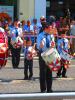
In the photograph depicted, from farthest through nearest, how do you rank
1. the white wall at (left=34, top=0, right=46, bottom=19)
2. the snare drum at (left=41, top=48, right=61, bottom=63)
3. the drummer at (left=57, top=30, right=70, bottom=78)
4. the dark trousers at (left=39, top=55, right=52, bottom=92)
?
1. the white wall at (left=34, top=0, right=46, bottom=19)
2. the drummer at (left=57, top=30, right=70, bottom=78)
3. the dark trousers at (left=39, top=55, right=52, bottom=92)
4. the snare drum at (left=41, top=48, right=61, bottom=63)

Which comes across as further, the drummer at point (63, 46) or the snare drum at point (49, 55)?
the drummer at point (63, 46)

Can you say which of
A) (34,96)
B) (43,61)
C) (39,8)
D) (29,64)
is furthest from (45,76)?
(39,8)

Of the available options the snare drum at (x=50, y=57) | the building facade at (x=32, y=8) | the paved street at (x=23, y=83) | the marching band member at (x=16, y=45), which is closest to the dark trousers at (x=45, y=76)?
the snare drum at (x=50, y=57)

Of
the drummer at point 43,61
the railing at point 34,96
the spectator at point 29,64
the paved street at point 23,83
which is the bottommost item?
the paved street at point 23,83

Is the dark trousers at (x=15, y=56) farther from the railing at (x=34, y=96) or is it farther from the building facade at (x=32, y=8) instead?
the railing at (x=34, y=96)

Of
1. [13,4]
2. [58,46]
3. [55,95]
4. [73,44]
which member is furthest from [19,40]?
[55,95]

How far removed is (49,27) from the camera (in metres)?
9.85

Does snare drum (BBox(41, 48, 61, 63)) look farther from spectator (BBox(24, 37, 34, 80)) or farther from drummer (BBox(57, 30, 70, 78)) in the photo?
drummer (BBox(57, 30, 70, 78))

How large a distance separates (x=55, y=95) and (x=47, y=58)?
4865mm

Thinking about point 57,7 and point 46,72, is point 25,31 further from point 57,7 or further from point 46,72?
point 46,72

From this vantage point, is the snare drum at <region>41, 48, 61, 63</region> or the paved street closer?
the snare drum at <region>41, 48, 61, 63</region>

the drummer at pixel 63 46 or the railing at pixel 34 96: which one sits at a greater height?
the railing at pixel 34 96

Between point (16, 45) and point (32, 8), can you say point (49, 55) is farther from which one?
point (32, 8)

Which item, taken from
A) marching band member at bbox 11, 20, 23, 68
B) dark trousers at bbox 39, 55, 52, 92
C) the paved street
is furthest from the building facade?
dark trousers at bbox 39, 55, 52, 92
